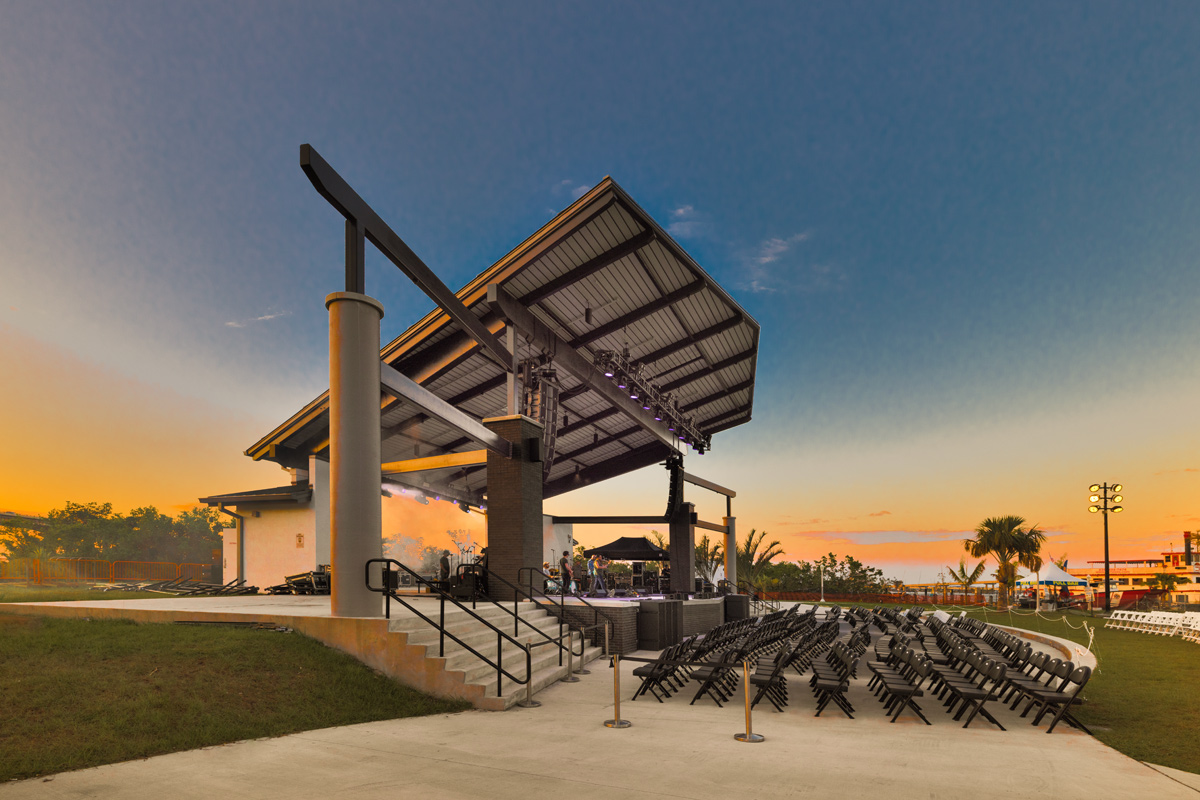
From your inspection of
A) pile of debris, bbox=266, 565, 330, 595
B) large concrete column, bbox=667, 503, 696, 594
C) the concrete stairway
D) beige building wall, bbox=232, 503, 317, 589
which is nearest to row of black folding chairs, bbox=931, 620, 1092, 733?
the concrete stairway

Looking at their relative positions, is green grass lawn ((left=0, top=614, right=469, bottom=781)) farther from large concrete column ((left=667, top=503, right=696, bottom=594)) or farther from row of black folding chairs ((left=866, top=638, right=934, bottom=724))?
large concrete column ((left=667, top=503, right=696, bottom=594))

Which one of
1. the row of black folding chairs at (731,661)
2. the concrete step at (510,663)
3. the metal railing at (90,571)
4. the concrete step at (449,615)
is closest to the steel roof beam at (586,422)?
the concrete step at (449,615)

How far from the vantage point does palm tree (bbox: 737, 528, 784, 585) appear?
39.7 meters

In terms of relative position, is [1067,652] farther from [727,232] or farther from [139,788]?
[727,232]

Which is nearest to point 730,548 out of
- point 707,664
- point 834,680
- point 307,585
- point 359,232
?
point 307,585

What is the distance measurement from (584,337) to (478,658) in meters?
11.5

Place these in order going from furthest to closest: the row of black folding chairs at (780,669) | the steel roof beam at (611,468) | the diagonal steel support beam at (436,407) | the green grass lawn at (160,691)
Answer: the steel roof beam at (611,468)
the diagonal steel support beam at (436,407)
the row of black folding chairs at (780,669)
the green grass lawn at (160,691)

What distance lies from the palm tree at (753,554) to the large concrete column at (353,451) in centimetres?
3306

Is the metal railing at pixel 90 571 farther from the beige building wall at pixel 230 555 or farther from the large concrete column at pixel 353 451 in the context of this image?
the large concrete column at pixel 353 451

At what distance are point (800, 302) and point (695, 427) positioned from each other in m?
9.64

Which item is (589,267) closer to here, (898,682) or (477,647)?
(477,647)

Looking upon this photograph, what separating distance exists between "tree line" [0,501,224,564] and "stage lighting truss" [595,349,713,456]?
1333 inches

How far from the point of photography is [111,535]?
47656 mm

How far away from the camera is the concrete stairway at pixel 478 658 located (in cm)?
855
